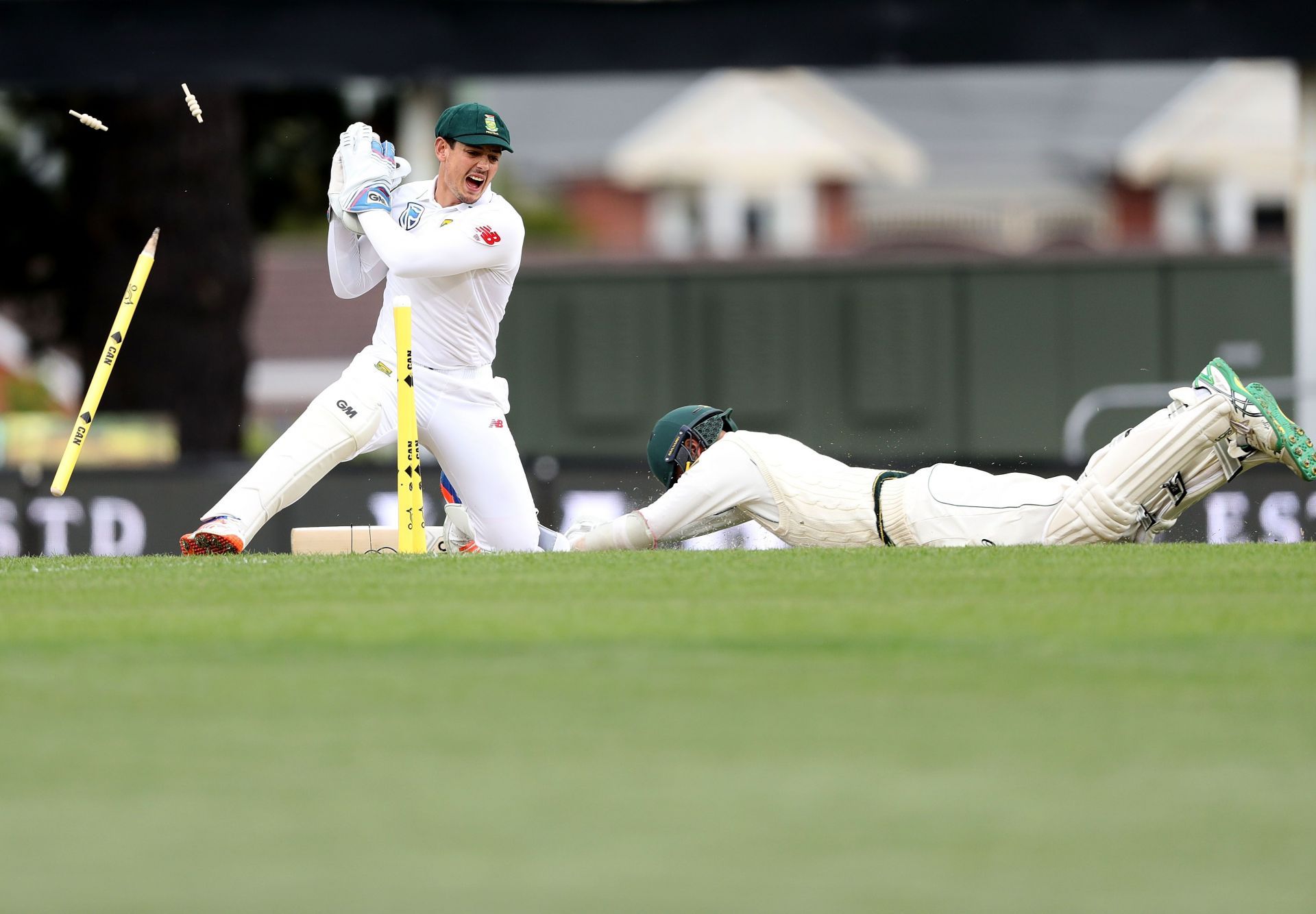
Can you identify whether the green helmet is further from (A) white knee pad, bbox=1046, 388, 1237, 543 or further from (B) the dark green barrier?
(B) the dark green barrier

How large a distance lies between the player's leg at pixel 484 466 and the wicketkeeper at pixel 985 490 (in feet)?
1.88

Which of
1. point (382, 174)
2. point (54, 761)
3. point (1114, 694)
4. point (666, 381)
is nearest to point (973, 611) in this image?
→ point (1114, 694)

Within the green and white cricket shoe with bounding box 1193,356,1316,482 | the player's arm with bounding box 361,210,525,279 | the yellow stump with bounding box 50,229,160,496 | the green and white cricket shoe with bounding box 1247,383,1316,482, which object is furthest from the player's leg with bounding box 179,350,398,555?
the green and white cricket shoe with bounding box 1247,383,1316,482

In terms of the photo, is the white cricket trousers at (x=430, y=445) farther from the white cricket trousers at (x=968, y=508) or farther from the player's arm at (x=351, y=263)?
the white cricket trousers at (x=968, y=508)

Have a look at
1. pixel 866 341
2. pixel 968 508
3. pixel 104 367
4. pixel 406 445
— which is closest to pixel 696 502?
pixel 968 508

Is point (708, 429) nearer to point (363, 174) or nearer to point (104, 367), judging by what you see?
point (363, 174)

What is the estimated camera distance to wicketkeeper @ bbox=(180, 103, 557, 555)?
712cm

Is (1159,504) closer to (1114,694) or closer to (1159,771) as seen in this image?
(1114,694)

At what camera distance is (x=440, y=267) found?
7152 mm

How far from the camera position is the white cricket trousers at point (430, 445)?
7.13 metres

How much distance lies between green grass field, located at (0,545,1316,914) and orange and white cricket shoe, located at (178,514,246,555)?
1.45 metres

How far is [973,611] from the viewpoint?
4797 mm

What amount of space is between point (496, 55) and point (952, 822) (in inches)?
368

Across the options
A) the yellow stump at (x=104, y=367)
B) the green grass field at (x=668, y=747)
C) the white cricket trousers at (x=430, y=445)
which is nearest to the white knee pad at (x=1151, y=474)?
the green grass field at (x=668, y=747)
